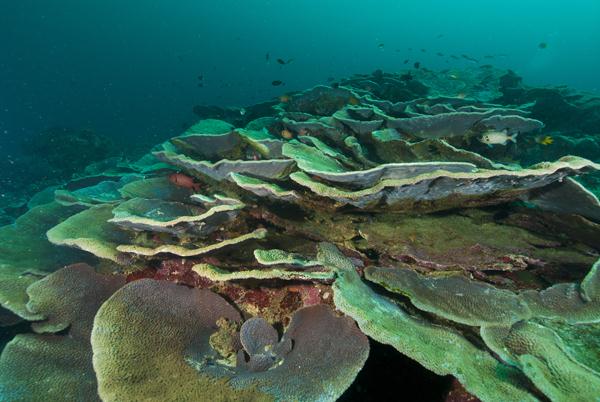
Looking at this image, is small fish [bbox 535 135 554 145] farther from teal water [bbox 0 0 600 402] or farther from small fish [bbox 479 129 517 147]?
small fish [bbox 479 129 517 147]

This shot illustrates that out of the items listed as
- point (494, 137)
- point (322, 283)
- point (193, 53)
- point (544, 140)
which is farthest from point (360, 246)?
point (193, 53)

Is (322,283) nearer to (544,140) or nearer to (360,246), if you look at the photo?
(360,246)

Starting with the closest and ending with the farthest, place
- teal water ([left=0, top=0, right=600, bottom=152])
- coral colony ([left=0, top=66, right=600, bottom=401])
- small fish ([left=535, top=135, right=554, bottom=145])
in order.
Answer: coral colony ([left=0, top=66, right=600, bottom=401]) → small fish ([left=535, top=135, right=554, bottom=145]) → teal water ([left=0, top=0, right=600, bottom=152])

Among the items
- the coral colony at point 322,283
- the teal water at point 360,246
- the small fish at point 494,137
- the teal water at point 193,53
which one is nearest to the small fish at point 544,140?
the teal water at point 360,246

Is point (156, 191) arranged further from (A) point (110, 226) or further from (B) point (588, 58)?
(B) point (588, 58)

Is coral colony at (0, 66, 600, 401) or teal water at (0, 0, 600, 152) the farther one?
teal water at (0, 0, 600, 152)

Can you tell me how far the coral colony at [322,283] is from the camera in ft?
5.88

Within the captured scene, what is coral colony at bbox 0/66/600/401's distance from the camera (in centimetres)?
179

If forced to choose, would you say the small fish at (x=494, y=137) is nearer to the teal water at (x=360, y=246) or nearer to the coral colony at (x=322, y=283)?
the teal water at (x=360, y=246)

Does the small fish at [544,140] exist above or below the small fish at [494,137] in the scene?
below

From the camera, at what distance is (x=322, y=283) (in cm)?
219

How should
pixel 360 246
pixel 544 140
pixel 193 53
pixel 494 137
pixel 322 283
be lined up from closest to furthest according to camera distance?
pixel 322 283 → pixel 360 246 → pixel 494 137 → pixel 544 140 → pixel 193 53

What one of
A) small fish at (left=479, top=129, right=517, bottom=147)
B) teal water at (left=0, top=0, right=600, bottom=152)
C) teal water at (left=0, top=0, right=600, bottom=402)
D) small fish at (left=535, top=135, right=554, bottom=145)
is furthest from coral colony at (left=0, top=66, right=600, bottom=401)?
teal water at (left=0, top=0, right=600, bottom=152)

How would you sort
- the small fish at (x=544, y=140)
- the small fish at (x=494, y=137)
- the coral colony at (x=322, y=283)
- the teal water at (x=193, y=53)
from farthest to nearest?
the teal water at (x=193, y=53) → the small fish at (x=544, y=140) → the small fish at (x=494, y=137) → the coral colony at (x=322, y=283)
